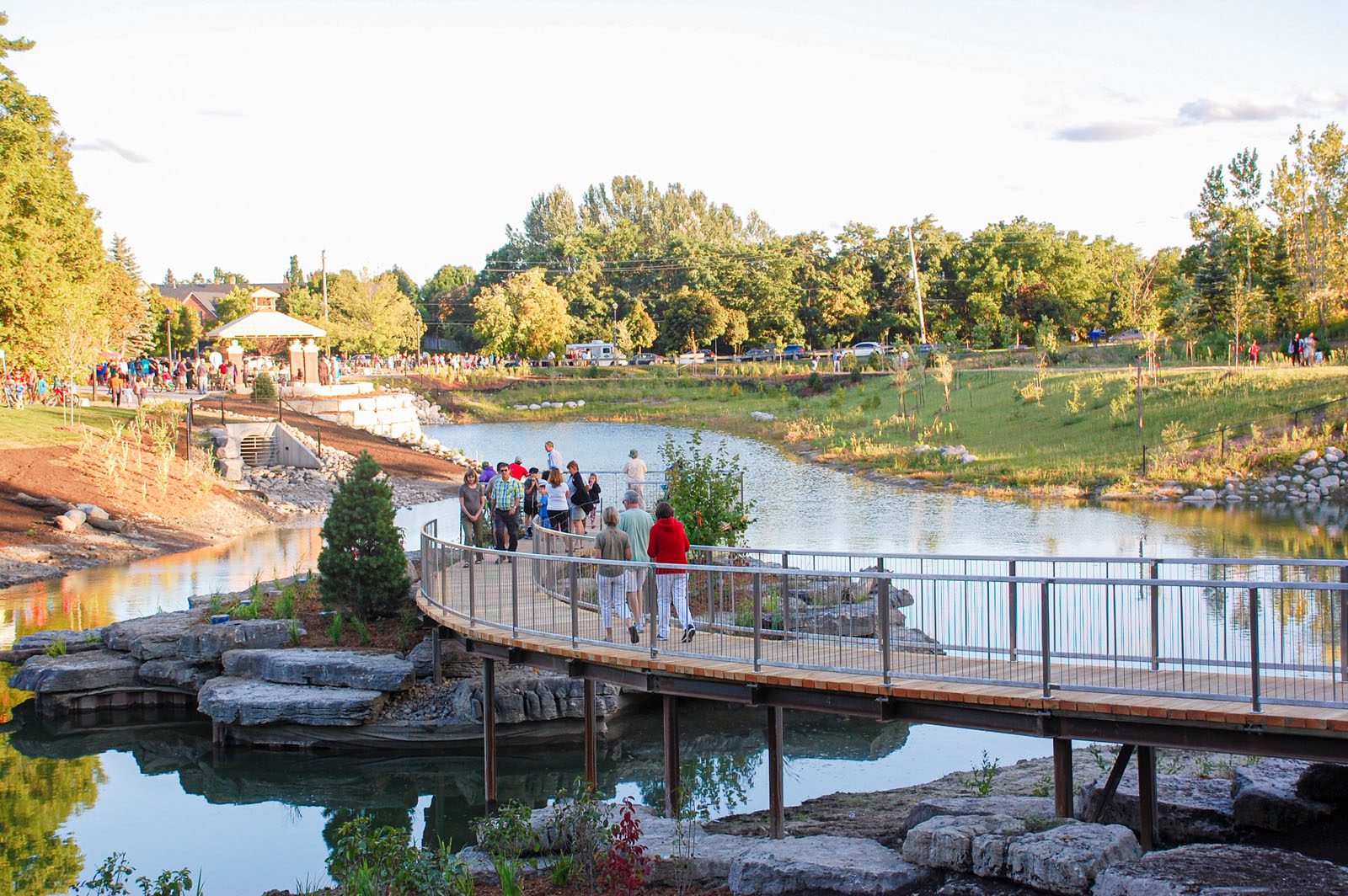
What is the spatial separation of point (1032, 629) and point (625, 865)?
5.22m

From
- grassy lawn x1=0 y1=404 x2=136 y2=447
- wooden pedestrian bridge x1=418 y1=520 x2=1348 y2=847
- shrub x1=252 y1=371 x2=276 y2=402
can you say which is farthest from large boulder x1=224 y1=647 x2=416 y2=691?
shrub x1=252 y1=371 x2=276 y2=402

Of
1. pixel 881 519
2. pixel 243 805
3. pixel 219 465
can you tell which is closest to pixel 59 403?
pixel 219 465

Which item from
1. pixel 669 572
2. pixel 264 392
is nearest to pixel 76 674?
pixel 669 572

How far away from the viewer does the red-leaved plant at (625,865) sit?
9945mm

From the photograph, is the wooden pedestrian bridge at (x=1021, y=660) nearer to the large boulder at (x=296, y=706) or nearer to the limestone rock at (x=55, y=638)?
the large boulder at (x=296, y=706)

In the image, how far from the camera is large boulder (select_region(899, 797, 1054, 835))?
11.5m

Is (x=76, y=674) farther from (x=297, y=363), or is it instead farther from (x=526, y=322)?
(x=526, y=322)

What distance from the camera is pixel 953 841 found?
9859mm

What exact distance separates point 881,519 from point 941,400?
2299 cm

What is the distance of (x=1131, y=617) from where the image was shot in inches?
489

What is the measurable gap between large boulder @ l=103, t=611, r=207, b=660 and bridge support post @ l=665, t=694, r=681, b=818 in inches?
383

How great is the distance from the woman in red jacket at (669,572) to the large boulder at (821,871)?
397cm

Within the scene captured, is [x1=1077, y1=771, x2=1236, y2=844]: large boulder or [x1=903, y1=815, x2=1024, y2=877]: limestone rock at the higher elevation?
[x1=903, y1=815, x2=1024, y2=877]: limestone rock

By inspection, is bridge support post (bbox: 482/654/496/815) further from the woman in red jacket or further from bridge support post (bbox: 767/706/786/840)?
bridge support post (bbox: 767/706/786/840)
